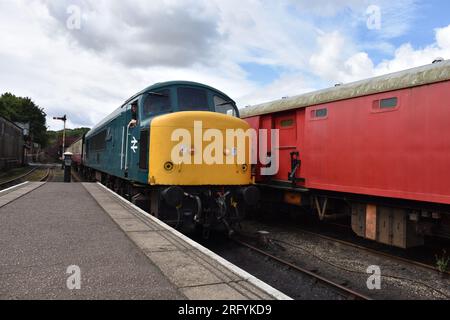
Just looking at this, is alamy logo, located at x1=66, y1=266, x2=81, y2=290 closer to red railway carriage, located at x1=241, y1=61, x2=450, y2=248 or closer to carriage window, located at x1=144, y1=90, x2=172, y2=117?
carriage window, located at x1=144, y1=90, x2=172, y2=117

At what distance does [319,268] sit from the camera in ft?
22.3

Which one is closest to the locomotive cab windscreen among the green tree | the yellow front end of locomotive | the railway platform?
the yellow front end of locomotive

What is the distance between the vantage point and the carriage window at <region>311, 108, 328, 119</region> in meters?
8.47

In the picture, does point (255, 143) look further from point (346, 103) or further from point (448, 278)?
point (448, 278)

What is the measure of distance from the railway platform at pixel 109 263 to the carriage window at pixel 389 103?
429 cm

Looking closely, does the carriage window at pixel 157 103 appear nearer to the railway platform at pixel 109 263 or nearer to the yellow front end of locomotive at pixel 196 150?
the yellow front end of locomotive at pixel 196 150

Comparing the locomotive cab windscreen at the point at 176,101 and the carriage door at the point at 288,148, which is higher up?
the locomotive cab windscreen at the point at 176,101

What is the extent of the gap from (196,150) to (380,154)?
11.5 feet

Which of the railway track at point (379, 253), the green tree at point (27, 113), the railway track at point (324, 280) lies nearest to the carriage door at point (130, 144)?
the railway track at point (324, 280)

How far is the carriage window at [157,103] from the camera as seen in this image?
8.52 meters

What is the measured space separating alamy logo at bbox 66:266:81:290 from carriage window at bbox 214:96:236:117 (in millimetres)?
5524

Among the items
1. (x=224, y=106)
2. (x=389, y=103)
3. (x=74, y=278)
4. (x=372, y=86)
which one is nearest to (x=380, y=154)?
(x=389, y=103)

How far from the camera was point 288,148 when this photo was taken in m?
9.88
